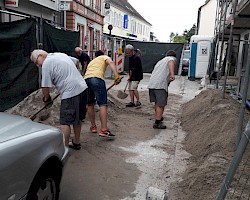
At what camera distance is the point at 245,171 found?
3617 mm

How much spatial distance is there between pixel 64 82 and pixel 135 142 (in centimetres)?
199

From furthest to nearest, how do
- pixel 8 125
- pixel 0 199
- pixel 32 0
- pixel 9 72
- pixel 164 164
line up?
pixel 32 0 → pixel 9 72 → pixel 164 164 → pixel 8 125 → pixel 0 199

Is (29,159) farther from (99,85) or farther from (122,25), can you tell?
(122,25)

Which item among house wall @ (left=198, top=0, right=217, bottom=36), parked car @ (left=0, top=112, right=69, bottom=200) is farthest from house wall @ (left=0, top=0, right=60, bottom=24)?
house wall @ (left=198, top=0, right=217, bottom=36)

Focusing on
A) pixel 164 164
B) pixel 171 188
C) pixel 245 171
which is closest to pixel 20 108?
pixel 164 164

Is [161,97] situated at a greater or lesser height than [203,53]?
lesser

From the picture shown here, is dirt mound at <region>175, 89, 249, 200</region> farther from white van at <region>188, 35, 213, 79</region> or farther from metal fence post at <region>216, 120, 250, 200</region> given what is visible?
white van at <region>188, 35, 213, 79</region>

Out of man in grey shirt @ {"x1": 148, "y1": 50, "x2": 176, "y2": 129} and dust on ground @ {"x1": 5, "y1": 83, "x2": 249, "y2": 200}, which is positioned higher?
man in grey shirt @ {"x1": 148, "y1": 50, "x2": 176, "y2": 129}

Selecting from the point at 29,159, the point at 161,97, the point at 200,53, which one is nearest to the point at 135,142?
the point at 161,97

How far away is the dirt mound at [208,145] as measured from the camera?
3477 mm

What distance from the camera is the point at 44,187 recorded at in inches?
105

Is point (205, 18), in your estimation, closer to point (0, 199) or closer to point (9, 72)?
point (9, 72)

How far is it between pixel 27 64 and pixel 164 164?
4119mm

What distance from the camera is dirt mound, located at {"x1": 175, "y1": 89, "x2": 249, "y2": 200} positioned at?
11.4ft
